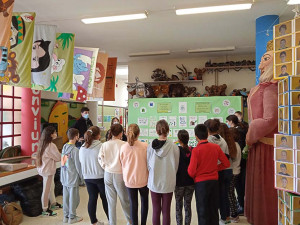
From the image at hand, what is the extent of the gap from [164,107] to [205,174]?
14.1 feet

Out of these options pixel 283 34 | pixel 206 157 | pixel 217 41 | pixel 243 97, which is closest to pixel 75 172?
pixel 206 157

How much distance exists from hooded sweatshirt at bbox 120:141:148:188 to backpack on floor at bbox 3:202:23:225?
1.88m

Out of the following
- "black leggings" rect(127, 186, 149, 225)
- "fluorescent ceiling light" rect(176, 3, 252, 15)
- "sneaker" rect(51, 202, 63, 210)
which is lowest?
"sneaker" rect(51, 202, 63, 210)

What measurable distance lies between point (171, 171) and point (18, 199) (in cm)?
283

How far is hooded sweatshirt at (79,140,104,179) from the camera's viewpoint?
3.11m

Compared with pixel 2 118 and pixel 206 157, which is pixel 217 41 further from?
pixel 2 118

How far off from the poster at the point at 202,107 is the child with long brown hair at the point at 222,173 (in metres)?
3.33

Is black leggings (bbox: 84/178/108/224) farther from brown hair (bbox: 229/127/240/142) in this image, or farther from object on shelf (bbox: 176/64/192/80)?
object on shelf (bbox: 176/64/192/80)

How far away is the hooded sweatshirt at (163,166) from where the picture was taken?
2697 millimetres

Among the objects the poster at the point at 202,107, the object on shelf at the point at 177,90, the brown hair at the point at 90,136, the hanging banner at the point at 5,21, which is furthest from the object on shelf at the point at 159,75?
the hanging banner at the point at 5,21

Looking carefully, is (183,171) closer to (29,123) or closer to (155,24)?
(155,24)

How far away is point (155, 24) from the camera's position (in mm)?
4797

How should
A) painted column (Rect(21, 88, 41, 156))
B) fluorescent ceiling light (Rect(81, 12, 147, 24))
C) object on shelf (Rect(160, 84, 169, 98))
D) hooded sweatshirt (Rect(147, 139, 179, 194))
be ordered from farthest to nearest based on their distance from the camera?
object on shelf (Rect(160, 84, 169, 98))
painted column (Rect(21, 88, 41, 156))
fluorescent ceiling light (Rect(81, 12, 147, 24))
hooded sweatshirt (Rect(147, 139, 179, 194))

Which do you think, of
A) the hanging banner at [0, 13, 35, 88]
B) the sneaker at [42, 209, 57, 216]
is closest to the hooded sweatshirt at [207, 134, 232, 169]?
the hanging banner at [0, 13, 35, 88]
